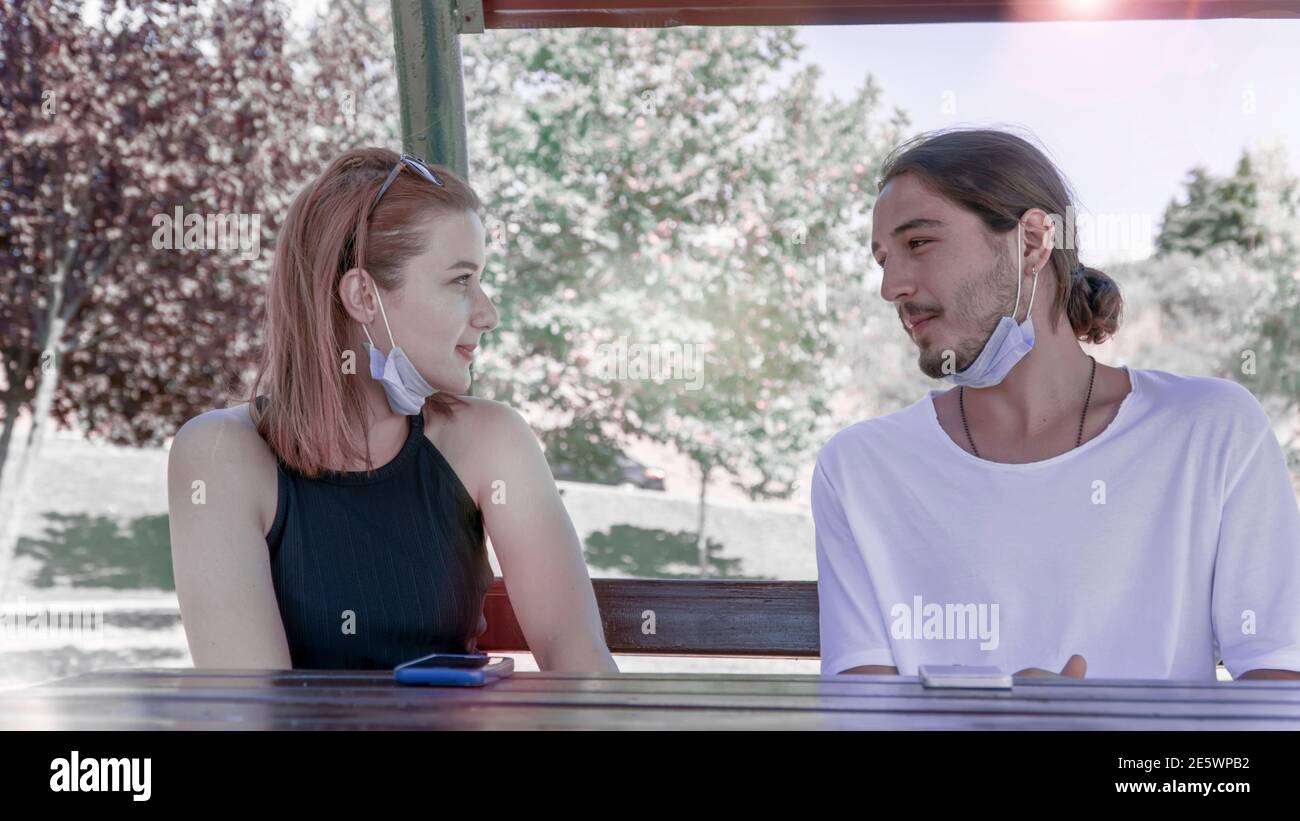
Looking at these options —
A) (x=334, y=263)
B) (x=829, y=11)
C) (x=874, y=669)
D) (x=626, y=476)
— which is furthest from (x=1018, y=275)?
(x=626, y=476)

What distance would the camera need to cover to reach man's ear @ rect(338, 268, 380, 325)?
233cm

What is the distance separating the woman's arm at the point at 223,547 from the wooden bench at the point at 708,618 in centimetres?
70

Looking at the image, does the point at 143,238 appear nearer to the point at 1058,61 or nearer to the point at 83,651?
the point at 83,651

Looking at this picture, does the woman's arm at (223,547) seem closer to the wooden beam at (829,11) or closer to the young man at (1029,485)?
the young man at (1029,485)

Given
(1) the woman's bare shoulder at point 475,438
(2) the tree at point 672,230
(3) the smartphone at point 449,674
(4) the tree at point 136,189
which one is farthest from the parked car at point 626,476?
(3) the smartphone at point 449,674

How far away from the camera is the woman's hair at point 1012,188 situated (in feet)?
7.63

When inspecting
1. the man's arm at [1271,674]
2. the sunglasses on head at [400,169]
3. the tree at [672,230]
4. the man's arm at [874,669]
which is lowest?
the man's arm at [1271,674]

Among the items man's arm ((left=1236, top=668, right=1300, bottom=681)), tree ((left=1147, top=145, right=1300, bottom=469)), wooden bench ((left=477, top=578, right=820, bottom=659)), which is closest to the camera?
man's arm ((left=1236, top=668, right=1300, bottom=681))

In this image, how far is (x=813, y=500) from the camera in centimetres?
229

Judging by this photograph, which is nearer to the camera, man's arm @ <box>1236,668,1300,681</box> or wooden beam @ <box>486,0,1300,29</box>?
man's arm @ <box>1236,668,1300,681</box>

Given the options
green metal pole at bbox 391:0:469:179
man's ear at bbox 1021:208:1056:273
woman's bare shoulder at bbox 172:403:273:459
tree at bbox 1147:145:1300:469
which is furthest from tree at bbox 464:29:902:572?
woman's bare shoulder at bbox 172:403:273:459

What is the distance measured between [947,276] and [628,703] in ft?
4.77

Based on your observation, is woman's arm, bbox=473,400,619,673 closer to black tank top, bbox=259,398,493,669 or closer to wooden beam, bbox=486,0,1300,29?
black tank top, bbox=259,398,493,669

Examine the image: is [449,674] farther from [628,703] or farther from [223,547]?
[223,547]
